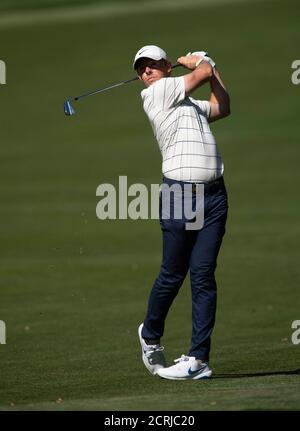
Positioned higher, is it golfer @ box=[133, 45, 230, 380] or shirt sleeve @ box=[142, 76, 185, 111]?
shirt sleeve @ box=[142, 76, 185, 111]

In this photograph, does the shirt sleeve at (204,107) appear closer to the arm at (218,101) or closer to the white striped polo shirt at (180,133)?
the arm at (218,101)

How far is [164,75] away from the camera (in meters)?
8.30

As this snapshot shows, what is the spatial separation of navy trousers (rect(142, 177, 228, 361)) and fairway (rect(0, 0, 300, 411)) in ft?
1.38

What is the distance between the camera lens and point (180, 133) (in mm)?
7988

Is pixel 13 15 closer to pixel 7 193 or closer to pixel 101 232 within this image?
pixel 7 193

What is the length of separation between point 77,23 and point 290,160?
16.6 metres

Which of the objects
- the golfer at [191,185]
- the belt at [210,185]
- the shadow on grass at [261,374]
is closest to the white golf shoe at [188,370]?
the golfer at [191,185]

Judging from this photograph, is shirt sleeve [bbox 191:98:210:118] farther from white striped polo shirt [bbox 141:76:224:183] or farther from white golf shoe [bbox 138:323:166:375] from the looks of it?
white golf shoe [bbox 138:323:166:375]

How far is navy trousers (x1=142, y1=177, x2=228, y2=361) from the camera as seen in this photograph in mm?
8023

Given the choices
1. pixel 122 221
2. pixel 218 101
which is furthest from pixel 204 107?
pixel 122 221

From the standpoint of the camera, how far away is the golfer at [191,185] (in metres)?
7.97

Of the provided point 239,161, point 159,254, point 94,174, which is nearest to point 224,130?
point 239,161

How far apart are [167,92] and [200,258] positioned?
125 centimetres

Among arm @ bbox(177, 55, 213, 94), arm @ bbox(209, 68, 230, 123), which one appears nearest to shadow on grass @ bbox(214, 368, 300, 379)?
arm @ bbox(209, 68, 230, 123)
